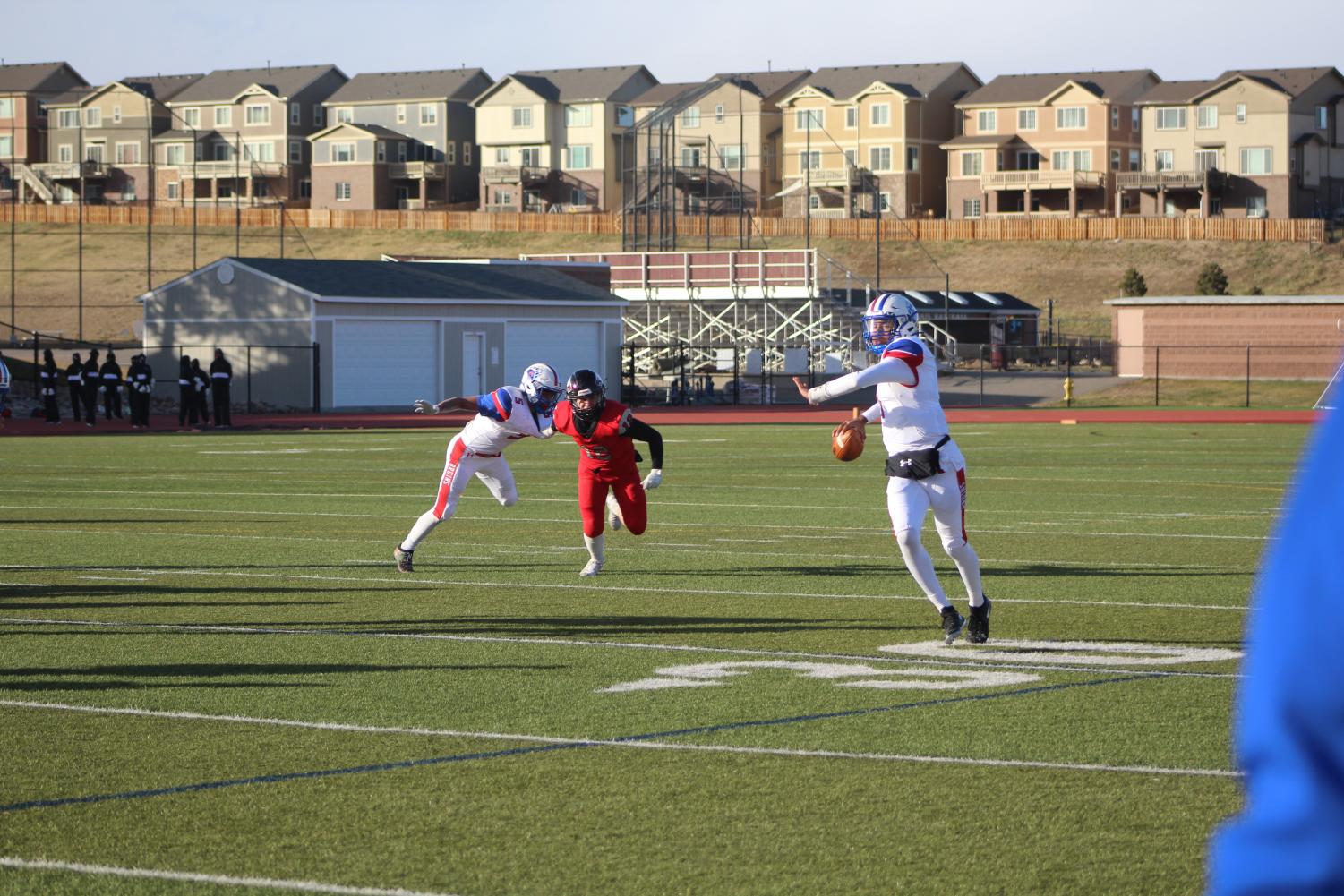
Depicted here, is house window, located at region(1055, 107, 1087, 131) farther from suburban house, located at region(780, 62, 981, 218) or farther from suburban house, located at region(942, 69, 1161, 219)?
suburban house, located at region(780, 62, 981, 218)

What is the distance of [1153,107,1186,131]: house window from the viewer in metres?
107

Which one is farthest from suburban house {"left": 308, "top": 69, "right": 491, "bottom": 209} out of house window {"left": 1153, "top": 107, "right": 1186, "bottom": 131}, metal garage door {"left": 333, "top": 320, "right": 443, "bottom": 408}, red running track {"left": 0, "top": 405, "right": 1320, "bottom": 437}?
red running track {"left": 0, "top": 405, "right": 1320, "bottom": 437}

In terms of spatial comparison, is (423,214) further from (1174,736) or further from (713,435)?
(1174,736)

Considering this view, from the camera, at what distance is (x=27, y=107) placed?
428 feet

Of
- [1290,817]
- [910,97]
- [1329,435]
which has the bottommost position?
[1290,817]

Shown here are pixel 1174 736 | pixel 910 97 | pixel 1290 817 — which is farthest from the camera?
pixel 910 97

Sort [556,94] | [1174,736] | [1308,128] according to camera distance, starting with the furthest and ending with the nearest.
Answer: [556,94] → [1308,128] → [1174,736]

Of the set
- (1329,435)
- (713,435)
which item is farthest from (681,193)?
(1329,435)

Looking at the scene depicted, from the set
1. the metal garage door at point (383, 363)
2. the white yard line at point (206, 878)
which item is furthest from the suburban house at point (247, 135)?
the white yard line at point (206, 878)

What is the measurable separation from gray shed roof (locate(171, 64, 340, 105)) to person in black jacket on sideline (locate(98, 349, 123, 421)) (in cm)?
8486

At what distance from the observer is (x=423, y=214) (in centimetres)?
11181

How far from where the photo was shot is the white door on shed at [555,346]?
56062mm

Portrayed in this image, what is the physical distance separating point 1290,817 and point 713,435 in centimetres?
3798

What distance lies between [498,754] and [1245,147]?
4098 inches
